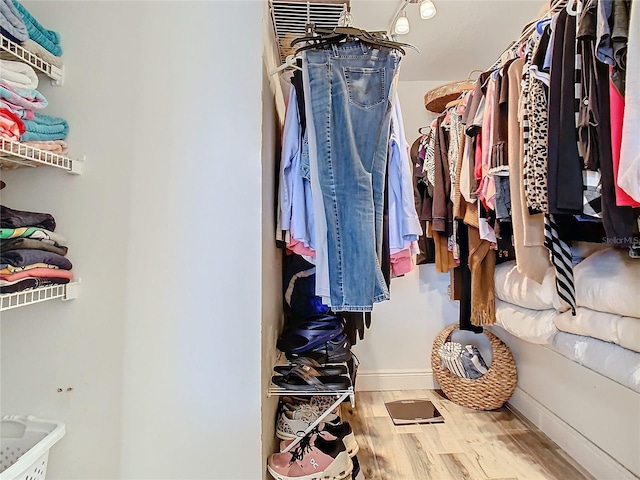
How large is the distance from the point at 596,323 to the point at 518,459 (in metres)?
0.81

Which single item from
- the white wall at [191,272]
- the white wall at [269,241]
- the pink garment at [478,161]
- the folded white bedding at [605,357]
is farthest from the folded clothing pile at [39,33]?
the folded white bedding at [605,357]

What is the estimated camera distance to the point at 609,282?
1270 millimetres

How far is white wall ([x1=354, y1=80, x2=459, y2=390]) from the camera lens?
2.63 metres

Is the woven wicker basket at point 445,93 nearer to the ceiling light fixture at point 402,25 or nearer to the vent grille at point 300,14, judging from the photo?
the ceiling light fixture at point 402,25

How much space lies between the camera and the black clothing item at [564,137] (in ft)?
3.41

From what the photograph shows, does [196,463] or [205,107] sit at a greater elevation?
[205,107]

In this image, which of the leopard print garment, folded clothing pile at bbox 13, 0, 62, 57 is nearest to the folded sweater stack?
folded clothing pile at bbox 13, 0, 62, 57

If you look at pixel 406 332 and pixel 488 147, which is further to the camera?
pixel 406 332

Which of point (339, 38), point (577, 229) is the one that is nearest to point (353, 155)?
point (339, 38)

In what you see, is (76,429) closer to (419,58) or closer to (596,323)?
(596,323)

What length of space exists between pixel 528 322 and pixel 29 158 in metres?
1.90

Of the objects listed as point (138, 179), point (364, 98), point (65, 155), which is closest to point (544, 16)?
point (364, 98)

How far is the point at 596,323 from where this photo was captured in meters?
1.33

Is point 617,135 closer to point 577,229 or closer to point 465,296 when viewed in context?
point 577,229
